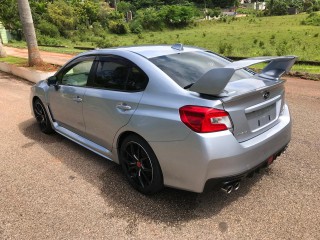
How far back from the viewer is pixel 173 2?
116 meters

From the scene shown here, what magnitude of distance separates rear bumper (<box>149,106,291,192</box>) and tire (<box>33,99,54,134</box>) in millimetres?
2851

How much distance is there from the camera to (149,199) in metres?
3.52

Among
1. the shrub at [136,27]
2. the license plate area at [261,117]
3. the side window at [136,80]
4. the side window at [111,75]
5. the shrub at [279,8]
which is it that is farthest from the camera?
the shrub at [279,8]

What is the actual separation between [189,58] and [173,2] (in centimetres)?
11954

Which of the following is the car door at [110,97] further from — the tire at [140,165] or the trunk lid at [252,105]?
the trunk lid at [252,105]

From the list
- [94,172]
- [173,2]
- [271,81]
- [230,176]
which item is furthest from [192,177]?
[173,2]

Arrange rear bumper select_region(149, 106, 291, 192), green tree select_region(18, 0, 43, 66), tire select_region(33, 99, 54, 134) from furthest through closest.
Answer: green tree select_region(18, 0, 43, 66)
tire select_region(33, 99, 54, 134)
rear bumper select_region(149, 106, 291, 192)

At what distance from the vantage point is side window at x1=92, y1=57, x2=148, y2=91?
139 inches

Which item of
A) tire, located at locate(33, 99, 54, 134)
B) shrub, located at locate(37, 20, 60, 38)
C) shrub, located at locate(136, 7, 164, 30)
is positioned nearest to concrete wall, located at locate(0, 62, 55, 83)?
tire, located at locate(33, 99, 54, 134)

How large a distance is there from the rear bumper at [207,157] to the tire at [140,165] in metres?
0.11

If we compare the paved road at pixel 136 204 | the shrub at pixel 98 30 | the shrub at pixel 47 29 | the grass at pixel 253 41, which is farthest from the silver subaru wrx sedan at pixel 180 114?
the shrub at pixel 98 30

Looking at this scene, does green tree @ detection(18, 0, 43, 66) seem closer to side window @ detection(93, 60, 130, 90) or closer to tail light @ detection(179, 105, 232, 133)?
side window @ detection(93, 60, 130, 90)

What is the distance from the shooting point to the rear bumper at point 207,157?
2.86m

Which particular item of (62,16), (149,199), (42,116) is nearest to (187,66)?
(149,199)
